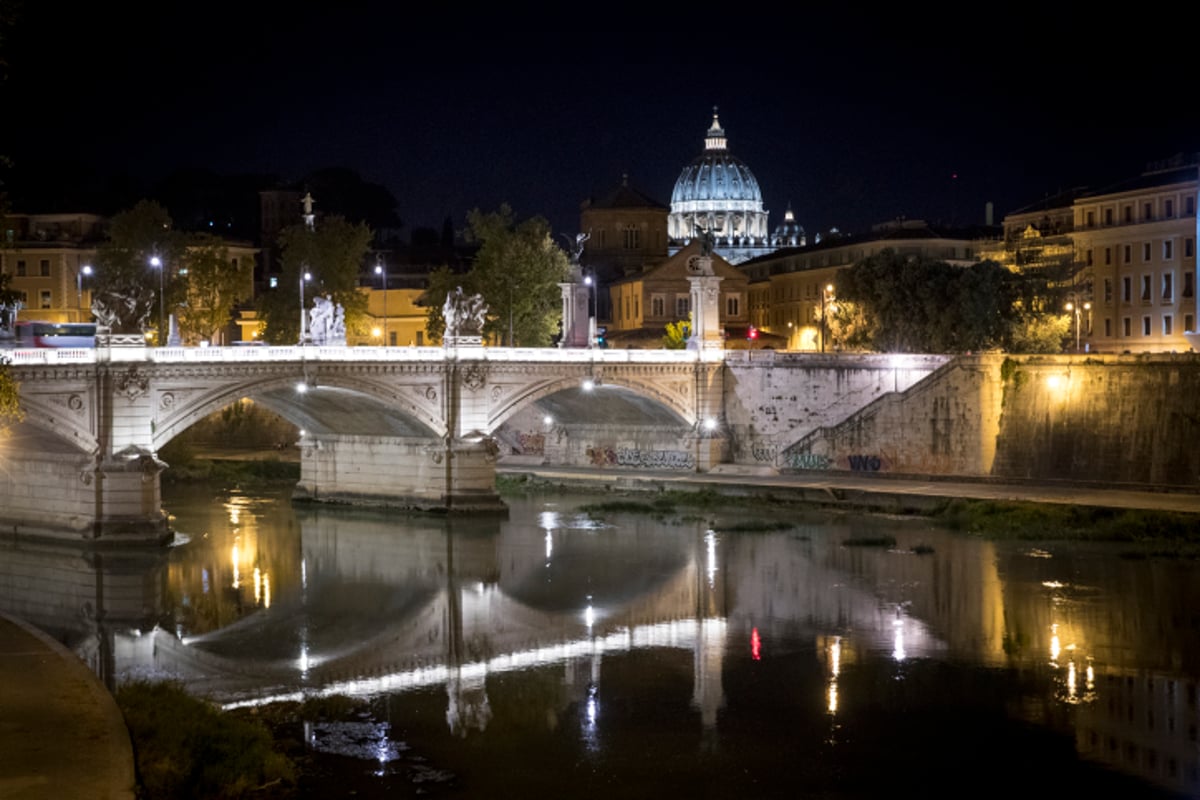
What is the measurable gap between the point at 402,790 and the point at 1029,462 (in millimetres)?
28243

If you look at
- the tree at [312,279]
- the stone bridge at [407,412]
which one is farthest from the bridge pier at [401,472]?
the tree at [312,279]

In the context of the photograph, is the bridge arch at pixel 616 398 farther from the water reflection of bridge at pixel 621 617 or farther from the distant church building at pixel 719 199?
the distant church building at pixel 719 199

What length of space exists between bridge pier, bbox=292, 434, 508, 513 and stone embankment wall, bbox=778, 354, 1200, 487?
1029 cm

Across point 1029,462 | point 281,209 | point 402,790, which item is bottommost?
point 402,790

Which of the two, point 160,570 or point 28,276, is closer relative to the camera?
point 160,570

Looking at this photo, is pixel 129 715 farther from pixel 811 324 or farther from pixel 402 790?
pixel 811 324

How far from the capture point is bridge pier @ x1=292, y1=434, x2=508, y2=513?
139 ft

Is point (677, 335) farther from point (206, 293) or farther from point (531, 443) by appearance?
point (206, 293)

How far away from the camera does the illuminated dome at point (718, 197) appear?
409ft

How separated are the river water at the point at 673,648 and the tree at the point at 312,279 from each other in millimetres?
16468

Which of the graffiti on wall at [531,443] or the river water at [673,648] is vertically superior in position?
the graffiti on wall at [531,443]

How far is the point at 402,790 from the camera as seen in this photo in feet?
59.1

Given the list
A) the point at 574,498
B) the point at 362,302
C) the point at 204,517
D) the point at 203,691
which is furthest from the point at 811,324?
the point at 203,691

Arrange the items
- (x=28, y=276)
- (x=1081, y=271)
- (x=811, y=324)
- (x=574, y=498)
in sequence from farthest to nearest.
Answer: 1. (x=811, y=324)
2. (x=28, y=276)
3. (x=1081, y=271)
4. (x=574, y=498)
